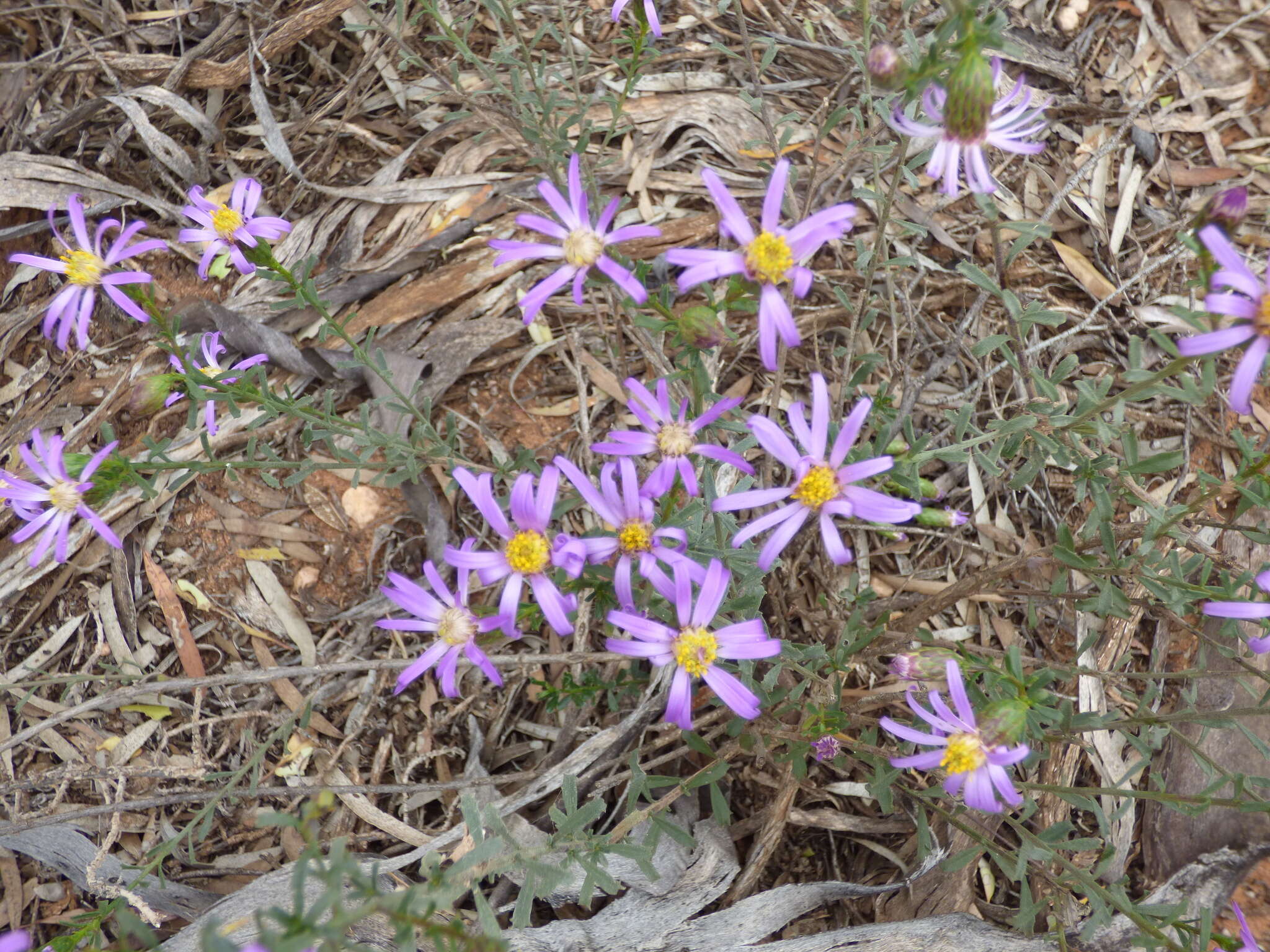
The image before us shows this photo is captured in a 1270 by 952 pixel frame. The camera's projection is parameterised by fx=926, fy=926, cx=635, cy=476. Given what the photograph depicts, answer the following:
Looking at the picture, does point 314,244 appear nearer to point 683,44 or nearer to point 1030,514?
point 683,44

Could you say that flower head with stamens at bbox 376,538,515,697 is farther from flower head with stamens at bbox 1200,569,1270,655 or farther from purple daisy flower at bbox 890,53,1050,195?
flower head with stamens at bbox 1200,569,1270,655

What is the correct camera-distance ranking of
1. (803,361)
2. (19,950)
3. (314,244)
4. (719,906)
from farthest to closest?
(314,244) < (803,361) < (719,906) < (19,950)

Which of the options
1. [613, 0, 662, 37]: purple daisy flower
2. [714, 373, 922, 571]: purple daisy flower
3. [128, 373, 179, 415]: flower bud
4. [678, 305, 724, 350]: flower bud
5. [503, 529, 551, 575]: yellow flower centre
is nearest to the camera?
[714, 373, 922, 571]: purple daisy flower

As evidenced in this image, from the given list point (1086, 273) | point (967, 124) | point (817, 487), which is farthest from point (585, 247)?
point (1086, 273)

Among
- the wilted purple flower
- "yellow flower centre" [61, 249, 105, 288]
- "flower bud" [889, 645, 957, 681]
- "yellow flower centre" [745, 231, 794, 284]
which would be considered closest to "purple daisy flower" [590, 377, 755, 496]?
"yellow flower centre" [745, 231, 794, 284]

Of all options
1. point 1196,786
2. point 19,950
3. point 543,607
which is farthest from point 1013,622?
point 19,950

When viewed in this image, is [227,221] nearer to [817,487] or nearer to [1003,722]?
[817,487]
